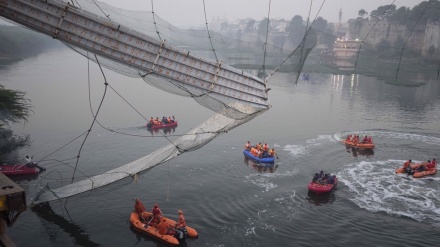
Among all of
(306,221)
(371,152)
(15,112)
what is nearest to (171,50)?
(306,221)

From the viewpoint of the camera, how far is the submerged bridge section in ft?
39.6

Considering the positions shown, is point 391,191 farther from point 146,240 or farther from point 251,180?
point 146,240

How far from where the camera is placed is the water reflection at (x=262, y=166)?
2665 cm

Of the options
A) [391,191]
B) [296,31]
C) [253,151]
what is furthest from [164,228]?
[296,31]

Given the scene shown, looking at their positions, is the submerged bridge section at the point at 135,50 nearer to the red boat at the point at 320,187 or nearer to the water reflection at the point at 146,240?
the water reflection at the point at 146,240

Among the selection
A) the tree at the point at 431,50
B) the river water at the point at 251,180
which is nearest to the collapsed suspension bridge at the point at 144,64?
the river water at the point at 251,180

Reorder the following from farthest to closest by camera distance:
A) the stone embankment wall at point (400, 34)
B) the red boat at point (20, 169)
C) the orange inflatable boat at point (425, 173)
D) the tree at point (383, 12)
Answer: the tree at point (383, 12)
the stone embankment wall at point (400, 34)
the orange inflatable boat at point (425, 173)
the red boat at point (20, 169)

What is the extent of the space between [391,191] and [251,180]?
31.8 feet

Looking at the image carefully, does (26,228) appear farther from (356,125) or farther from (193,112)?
(356,125)

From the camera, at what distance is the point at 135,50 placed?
1317 cm

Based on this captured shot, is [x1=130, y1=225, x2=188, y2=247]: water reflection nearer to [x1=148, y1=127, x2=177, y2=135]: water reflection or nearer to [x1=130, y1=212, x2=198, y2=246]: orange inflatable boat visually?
[x1=130, y1=212, x2=198, y2=246]: orange inflatable boat

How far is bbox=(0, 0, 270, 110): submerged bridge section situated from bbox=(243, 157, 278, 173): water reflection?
1252cm

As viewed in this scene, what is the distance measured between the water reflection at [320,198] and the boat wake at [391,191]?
1.30 m

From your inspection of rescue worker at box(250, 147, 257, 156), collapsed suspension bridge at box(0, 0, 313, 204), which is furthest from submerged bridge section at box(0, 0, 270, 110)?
rescue worker at box(250, 147, 257, 156)
